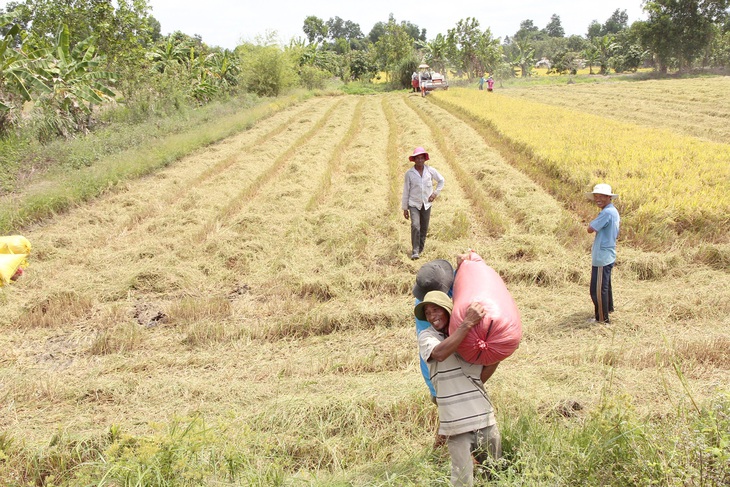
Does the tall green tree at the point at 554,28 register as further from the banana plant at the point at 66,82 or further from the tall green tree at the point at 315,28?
the banana plant at the point at 66,82

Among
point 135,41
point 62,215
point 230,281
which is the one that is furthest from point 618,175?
point 135,41

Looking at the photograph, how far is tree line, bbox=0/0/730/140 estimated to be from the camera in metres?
13.8

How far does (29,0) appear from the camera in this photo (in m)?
16.6

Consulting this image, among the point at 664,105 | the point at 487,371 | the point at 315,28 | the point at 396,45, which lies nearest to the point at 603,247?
the point at 487,371

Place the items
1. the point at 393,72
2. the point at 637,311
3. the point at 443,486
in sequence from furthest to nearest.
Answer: the point at 393,72
the point at 637,311
the point at 443,486

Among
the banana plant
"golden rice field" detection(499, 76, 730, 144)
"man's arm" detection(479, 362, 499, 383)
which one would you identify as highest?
the banana plant

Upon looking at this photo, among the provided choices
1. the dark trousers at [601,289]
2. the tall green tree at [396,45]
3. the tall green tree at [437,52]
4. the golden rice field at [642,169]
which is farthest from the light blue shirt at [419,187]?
the tall green tree at [437,52]

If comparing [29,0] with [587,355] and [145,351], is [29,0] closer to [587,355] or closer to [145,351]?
[145,351]

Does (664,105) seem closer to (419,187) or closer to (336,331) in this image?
(419,187)

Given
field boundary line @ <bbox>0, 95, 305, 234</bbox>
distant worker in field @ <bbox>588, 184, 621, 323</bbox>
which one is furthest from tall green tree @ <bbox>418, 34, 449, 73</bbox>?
distant worker in field @ <bbox>588, 184, 621, 323</bbox>

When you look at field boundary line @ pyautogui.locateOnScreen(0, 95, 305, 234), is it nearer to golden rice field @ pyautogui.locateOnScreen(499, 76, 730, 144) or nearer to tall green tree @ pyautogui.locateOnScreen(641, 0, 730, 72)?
golden rice field @ pyautogui.locateOnScreen(499, 76, 730, 144)

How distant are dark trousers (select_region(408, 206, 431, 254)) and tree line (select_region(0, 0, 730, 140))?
11110 mm

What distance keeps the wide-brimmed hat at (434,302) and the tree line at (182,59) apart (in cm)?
1323

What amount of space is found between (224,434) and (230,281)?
334cm
